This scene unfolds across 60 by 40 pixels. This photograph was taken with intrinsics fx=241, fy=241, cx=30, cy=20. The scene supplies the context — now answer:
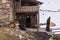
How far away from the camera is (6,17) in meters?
15.7

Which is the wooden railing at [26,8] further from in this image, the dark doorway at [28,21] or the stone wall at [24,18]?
the dark doorway at [28,21]

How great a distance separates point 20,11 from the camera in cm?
2119

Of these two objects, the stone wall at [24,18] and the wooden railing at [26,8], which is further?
the stone wall at [24,18]

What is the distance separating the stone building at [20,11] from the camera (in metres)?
15.6

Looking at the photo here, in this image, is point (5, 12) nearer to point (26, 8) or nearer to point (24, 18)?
point (26, 8)

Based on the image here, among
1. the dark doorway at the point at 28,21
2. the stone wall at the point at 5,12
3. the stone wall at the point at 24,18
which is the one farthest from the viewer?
the dark doorway at the point at 28,21

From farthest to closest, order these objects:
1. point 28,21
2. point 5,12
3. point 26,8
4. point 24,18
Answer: point 28,21
point 24,18
point 26,8
point 5,12

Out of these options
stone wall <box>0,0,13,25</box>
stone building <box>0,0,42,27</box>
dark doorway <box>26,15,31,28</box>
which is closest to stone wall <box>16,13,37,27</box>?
stone building <box>0,0,42,27</box>

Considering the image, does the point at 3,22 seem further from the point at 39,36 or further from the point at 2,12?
the point at 39,36

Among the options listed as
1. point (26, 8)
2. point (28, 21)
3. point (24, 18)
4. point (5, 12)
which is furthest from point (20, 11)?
point (5, 12)

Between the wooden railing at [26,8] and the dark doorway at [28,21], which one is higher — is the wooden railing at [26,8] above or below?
above

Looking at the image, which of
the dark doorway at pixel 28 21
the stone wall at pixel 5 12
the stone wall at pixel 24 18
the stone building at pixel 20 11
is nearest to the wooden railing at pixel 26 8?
the stone building at pixel 20 11

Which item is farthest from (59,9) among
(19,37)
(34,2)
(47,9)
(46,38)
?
(19,37)

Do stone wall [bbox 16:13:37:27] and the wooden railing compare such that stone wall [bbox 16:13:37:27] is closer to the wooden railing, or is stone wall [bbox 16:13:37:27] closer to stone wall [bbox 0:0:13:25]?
the wooden railing
